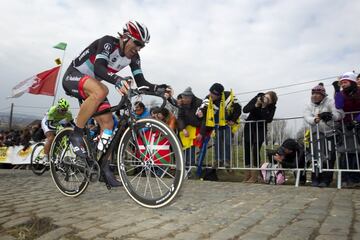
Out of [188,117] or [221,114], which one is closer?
[221,114]

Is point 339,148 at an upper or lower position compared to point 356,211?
upper


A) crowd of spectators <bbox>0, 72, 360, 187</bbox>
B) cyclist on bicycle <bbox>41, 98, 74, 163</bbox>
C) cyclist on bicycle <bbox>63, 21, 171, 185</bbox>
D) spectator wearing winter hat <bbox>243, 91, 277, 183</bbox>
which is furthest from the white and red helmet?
cyclist on bicycle <bbox>41, 98, 74, 163</bbox>

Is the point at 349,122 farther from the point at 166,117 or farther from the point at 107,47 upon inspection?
the point at 107,47

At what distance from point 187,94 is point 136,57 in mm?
3991

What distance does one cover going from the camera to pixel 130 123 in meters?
3.77

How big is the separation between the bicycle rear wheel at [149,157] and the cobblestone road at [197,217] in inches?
7.2

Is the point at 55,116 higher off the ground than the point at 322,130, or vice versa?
the point at 55,116

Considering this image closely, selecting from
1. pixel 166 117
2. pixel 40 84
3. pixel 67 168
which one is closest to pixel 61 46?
pixel 40 84

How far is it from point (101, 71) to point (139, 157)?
1071 mm

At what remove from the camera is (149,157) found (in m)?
3.66

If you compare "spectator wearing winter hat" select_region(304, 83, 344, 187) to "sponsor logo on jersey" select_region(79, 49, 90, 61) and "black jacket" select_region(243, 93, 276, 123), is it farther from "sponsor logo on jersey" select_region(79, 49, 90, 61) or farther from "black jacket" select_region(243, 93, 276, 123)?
"sponsor logo on jersey" select_region(79, 49, 90, 61)

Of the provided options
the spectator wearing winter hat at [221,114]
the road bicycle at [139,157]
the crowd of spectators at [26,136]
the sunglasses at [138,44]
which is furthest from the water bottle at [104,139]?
the crowd of spectators at [26,136]

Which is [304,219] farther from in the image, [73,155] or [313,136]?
[313,136]

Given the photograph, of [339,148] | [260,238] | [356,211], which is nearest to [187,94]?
[339,148]
